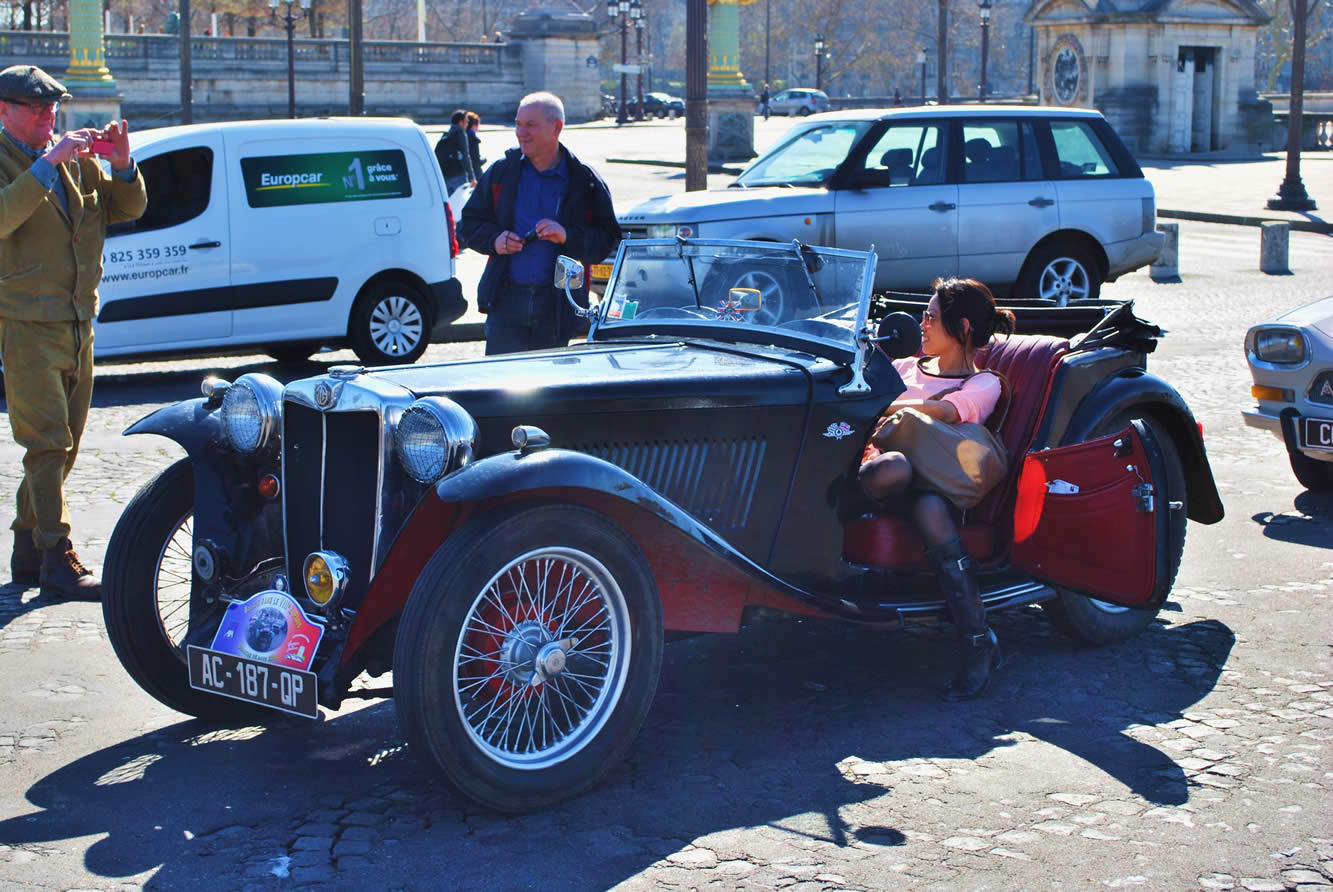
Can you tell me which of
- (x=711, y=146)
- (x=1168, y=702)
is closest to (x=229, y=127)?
(x=1168, y=702)

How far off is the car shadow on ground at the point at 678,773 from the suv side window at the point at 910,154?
7.62m

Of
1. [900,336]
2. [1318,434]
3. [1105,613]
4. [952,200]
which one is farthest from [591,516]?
[952,200]

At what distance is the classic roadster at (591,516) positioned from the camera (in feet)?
13.4

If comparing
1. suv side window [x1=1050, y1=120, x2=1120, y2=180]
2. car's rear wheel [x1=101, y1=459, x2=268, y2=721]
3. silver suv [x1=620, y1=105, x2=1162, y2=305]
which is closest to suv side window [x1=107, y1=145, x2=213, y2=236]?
silver suv [x1=620, y1=105, x2=1162, y2=305]

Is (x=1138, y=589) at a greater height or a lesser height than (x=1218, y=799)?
greater

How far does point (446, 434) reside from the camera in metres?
4.09

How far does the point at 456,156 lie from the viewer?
19750 mm

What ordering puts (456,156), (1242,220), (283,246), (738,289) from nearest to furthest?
(738,289) < (283,246) < (456,156) < (1242,220)

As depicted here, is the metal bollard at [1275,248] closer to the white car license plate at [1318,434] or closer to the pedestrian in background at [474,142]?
the pedestrian in background at [474,142]

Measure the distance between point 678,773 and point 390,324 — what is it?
8.09 metres

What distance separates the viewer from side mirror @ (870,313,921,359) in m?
4.87

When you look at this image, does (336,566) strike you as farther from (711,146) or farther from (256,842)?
(711,146)

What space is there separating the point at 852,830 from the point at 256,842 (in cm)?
152

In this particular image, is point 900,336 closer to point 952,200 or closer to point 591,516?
point 591,516
